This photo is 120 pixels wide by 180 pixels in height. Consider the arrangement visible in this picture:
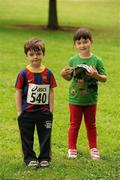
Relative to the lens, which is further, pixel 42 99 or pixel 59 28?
pixel 59 28

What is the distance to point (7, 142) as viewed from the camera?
26.2ft

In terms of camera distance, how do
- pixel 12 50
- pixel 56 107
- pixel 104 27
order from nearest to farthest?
pixel 56 107
pixel 12 50
pixel 104 27

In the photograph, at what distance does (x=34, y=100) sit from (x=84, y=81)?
806 mm

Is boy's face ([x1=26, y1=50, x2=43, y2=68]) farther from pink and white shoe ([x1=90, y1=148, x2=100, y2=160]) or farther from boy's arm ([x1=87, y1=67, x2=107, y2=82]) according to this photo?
pink and white shoe ([x1=90, y1=148, x2=100, y2=160])

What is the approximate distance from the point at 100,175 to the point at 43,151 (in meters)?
0.75

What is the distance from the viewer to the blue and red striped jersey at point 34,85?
6141mm

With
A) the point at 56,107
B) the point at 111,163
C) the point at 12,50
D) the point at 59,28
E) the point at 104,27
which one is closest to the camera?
the point at 111,163

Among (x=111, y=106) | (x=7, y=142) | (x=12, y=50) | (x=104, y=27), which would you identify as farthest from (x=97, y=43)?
(x=7, y=142)

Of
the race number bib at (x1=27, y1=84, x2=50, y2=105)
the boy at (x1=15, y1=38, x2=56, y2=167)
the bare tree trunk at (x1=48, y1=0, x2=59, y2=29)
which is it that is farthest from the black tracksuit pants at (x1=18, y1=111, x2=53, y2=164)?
the bare tree trunk at (x1=48, y1=0, x2=59, y2=29)

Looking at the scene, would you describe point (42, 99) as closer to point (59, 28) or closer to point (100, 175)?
point (100, 175)

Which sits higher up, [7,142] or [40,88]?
[40,88]

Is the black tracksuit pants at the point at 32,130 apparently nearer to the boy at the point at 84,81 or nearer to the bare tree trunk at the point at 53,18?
the boy at the point at 84,81

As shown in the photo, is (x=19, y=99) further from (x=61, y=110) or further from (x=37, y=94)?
(x=61, y=110)

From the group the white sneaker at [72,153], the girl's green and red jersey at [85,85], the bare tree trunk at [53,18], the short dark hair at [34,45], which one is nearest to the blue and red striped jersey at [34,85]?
the short dark hair at [34,45]
